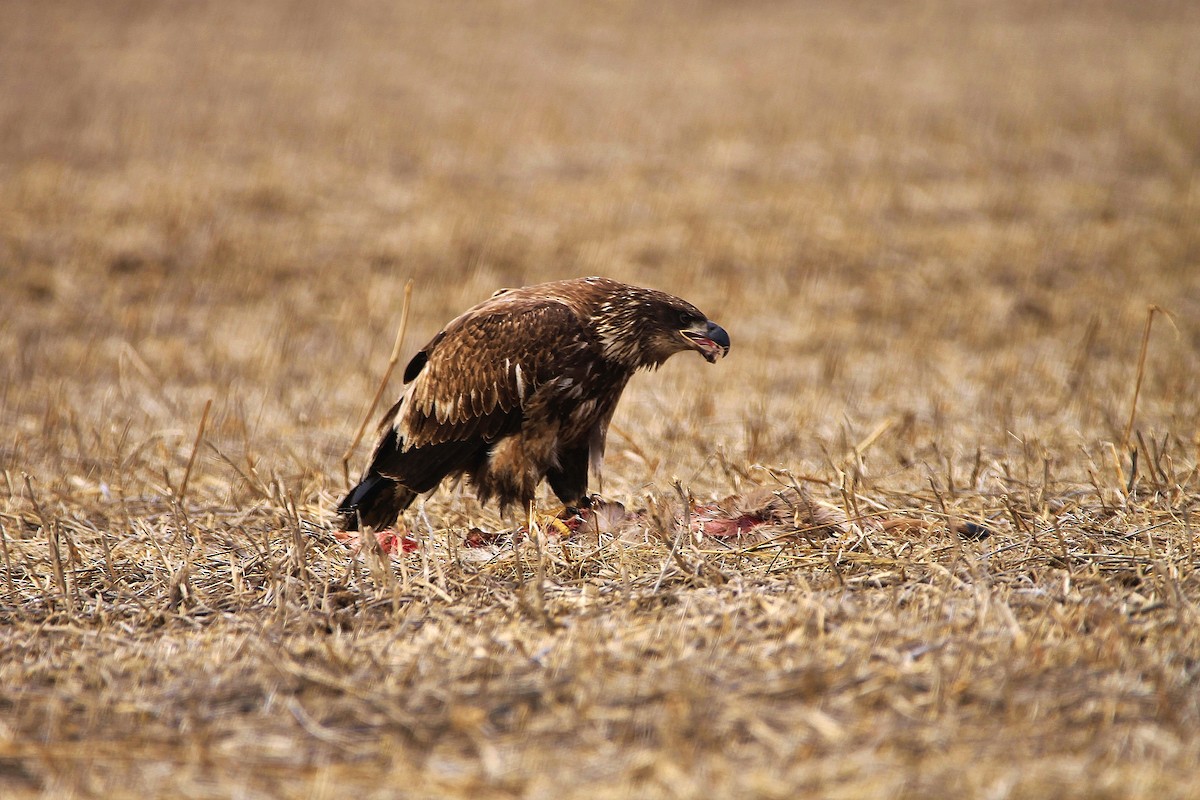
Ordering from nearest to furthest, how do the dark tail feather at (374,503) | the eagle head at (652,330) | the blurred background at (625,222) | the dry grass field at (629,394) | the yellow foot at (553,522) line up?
the dry grass field at (629,394), the yellow foot at (553,522), the eagle head at (652,330), the dark tail feather at (374,503), the blurred background at (625,222)

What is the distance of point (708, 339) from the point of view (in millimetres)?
4031

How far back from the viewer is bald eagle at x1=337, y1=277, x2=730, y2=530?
3.97 m

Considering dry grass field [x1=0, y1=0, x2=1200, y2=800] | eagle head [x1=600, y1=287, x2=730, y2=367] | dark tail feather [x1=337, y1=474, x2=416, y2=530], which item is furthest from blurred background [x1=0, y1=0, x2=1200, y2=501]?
eagle head [x1=600, y1=287, x2=730, y2=367]

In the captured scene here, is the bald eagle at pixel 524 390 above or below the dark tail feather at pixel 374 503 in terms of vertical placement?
above

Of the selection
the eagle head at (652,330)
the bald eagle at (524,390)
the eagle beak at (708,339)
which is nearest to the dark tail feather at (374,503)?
the bald eagle at (524,390)

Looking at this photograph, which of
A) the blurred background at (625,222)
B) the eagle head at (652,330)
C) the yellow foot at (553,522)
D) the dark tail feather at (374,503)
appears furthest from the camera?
the blurred background at (625,222)

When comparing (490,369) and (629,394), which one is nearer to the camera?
(490,369)

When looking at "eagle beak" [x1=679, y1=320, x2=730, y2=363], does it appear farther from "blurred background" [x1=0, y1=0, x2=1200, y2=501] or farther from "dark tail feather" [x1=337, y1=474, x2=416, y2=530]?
"dark tail feather" [x1=337, y1=474, x2=416, y2=530]

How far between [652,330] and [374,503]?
1289 millimetres

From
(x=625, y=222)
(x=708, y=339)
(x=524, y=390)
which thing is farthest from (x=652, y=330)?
(x=625, y=222)

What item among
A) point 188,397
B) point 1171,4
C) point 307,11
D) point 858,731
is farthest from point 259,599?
point 1171,4

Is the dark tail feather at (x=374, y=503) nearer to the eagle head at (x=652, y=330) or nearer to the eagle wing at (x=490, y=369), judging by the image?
the eagle wing at (x=490, y=369)

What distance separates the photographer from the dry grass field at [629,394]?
247 cm

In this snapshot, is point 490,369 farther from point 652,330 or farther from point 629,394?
point 629,394
